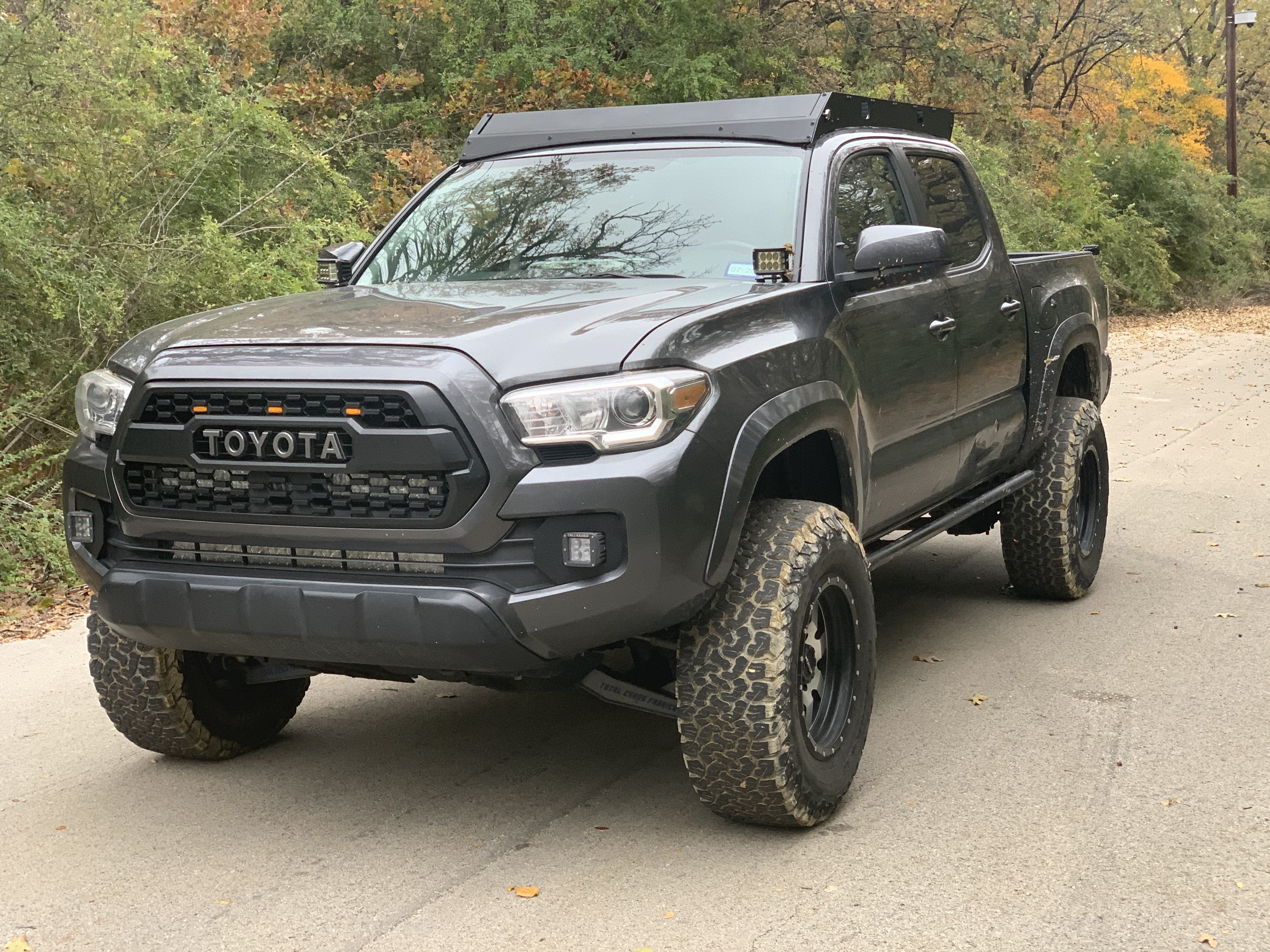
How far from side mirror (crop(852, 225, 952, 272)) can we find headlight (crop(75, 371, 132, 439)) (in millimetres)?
2232

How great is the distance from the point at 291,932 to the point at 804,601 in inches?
61.3

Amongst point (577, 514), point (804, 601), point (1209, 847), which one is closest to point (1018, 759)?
point (1209, 847)

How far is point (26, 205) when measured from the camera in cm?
850

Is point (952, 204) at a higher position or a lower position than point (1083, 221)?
higher

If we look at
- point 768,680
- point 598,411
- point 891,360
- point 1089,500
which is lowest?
point 1089,500

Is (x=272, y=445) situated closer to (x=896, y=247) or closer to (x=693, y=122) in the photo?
(x=896, y=247)

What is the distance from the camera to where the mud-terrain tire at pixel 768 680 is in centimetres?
375

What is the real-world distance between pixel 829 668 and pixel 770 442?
0.80 meters

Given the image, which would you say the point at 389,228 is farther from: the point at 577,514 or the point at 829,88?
the point at 829,88

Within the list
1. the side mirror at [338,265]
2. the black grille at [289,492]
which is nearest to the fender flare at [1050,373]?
the side mirror at [338,265]

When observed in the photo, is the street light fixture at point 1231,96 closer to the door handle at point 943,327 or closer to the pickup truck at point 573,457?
the door handle at point 943,327

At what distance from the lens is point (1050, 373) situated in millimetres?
6508

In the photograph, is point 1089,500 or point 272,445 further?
point 1089,500

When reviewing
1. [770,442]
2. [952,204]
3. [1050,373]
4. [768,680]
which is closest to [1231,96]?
[1050,373]
